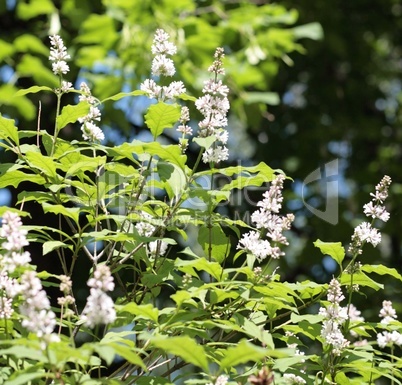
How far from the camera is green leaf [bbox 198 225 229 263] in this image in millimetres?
2354

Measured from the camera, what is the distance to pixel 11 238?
166cm

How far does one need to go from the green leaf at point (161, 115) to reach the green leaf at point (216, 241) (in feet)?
1.16

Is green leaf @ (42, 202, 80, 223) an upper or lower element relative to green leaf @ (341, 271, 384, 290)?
upper

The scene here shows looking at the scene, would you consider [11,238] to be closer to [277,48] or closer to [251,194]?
[277,48]

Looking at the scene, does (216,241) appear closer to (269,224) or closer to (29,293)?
(269,224)

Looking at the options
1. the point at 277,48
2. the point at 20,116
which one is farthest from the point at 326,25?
the point at 20,116

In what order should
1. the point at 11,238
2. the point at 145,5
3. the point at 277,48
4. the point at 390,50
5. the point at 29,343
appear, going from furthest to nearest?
1. the point at 390,50
2. the point at 277,48
3. the point at 145,5
4. the point at 11,238
5. the point at 29,343

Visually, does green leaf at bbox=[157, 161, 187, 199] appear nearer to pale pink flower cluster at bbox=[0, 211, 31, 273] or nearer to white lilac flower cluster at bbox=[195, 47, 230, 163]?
white lilac flower cluster at bbox=[195, 47, 230, 163]

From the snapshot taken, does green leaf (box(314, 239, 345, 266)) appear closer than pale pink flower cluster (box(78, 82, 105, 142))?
Yes

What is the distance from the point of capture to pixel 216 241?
7.74ft

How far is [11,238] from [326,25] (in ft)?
23.2

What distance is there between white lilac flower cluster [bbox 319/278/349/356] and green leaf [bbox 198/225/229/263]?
391 mm

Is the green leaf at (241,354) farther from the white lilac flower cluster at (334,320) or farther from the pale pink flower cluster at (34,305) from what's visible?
the white lilac flower cluster at (334,320)

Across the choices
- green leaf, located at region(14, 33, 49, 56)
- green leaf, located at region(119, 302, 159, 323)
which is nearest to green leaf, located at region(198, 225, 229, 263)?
green leaf, located at region(119, 302, 159, 323)
